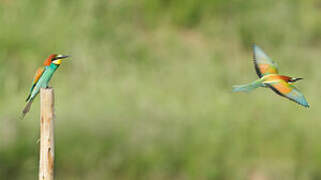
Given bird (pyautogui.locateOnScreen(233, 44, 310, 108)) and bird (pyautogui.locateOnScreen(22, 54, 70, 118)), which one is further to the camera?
bird (pyautogui.locateOnScreen(22, 54, 70, 118))

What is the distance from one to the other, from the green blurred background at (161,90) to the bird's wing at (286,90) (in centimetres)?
268

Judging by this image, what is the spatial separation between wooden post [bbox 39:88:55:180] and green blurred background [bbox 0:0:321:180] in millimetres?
2121

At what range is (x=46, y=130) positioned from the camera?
220cm

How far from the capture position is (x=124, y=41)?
6086 mm

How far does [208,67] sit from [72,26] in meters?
1.06

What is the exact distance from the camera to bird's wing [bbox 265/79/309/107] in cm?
184

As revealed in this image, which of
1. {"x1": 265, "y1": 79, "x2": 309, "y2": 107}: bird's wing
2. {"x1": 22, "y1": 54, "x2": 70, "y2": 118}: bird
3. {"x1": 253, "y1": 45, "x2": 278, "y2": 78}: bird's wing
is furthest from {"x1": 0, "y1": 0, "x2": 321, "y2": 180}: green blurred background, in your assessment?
{"x1": 265, "y1": 79, "x2": 309, "y2": 107}: bird's wing

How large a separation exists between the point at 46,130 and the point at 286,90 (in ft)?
2.35

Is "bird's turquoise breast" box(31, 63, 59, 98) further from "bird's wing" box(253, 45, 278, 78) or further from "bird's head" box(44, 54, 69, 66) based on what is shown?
"bird's wing" box(253, 45, 278, 78)

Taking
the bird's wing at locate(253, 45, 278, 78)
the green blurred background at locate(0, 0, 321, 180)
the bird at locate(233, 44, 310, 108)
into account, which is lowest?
the green blurred background at locate(0, 0, 321, 180)

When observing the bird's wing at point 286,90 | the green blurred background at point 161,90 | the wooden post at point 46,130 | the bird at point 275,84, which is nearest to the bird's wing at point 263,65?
the bird at point 275,84

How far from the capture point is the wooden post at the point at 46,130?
218 cm

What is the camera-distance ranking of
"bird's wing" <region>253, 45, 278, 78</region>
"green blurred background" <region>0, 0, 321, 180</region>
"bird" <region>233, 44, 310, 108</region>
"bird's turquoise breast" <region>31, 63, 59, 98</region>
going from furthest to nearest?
"green blurred background" <region>0, 0, 321, 180</region> < "bird's turquoise breast" <region>31, 63, 59, 98</region> < "bird's wing" <region>253, 45, 278, 78</region> < "bird" <region>233, 44, 310, 108</region>

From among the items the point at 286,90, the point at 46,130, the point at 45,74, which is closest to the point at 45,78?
the point at 45,74
